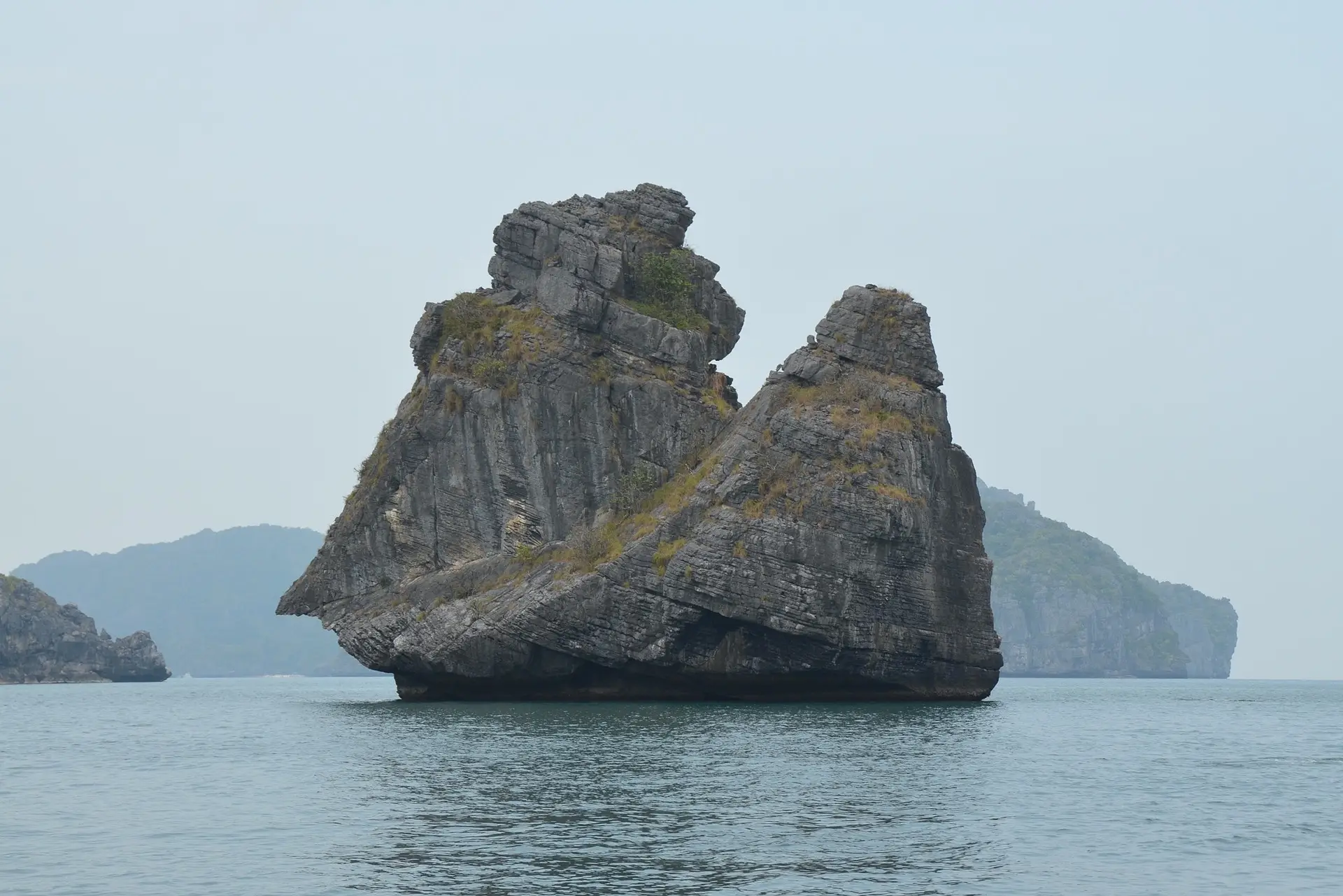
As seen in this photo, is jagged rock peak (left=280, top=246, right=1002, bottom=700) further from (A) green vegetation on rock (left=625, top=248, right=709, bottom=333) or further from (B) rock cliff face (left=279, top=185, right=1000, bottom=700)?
(A) green vegetation on rock (left=625, top=248, right=709, bottom=333)

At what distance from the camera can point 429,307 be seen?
88.1m

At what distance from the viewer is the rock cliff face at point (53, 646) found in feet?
576

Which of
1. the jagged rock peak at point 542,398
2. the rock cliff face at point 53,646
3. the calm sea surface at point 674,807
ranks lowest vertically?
the calm sea surface at point 674,807

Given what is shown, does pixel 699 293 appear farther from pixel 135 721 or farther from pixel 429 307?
pixel 135 721

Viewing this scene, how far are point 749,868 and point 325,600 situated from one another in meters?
60.3

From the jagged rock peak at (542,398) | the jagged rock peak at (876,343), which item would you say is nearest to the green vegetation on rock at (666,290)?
the jagged rock peak at (542,398)

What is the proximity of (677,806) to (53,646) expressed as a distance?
161 m

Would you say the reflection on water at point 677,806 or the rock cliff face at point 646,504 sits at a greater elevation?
the rock cliff face at point 646,504

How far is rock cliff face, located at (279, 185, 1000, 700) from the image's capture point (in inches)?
2842

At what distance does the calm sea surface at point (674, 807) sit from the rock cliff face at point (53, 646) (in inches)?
4640

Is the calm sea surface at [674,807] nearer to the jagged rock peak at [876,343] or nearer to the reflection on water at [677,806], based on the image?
the reflection on water at [677,806]

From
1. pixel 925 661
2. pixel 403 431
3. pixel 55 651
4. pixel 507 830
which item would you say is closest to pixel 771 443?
pixel 925 661

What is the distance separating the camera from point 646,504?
78375 mm

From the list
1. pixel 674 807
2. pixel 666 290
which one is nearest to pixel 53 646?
pixel 666 290
